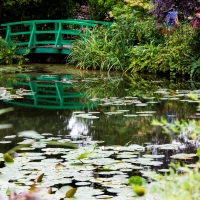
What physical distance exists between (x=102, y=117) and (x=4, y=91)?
2787mm

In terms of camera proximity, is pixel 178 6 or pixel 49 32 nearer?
pixel 178 6

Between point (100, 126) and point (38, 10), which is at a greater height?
point (38, 10)

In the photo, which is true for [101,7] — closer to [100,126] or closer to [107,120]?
[107,120]

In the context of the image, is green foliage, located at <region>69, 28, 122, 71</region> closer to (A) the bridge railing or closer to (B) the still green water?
(A) the bridge railing

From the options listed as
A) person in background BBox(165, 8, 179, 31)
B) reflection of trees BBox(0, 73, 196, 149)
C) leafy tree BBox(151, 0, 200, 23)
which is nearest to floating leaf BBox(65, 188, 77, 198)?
reflection of trees BBox(0, 73, 196, 149)

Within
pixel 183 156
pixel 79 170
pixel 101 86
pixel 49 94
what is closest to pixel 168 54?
pixel 101 86

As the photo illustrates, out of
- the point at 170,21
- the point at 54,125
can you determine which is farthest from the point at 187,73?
the point at 54,125

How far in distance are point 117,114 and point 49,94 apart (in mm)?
2598

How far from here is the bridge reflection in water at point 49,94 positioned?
8191 millimetres

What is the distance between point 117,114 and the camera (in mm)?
7016

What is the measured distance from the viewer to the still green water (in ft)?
19.2

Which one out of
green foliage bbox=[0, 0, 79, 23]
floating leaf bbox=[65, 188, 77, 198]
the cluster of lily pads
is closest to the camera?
floating leaf bbox=[65, 188, 77, 198]

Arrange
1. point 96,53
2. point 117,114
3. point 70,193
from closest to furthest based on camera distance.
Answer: point 70,193 < point 117,114 < point 96,53

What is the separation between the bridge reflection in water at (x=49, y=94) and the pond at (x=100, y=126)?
0.01m
